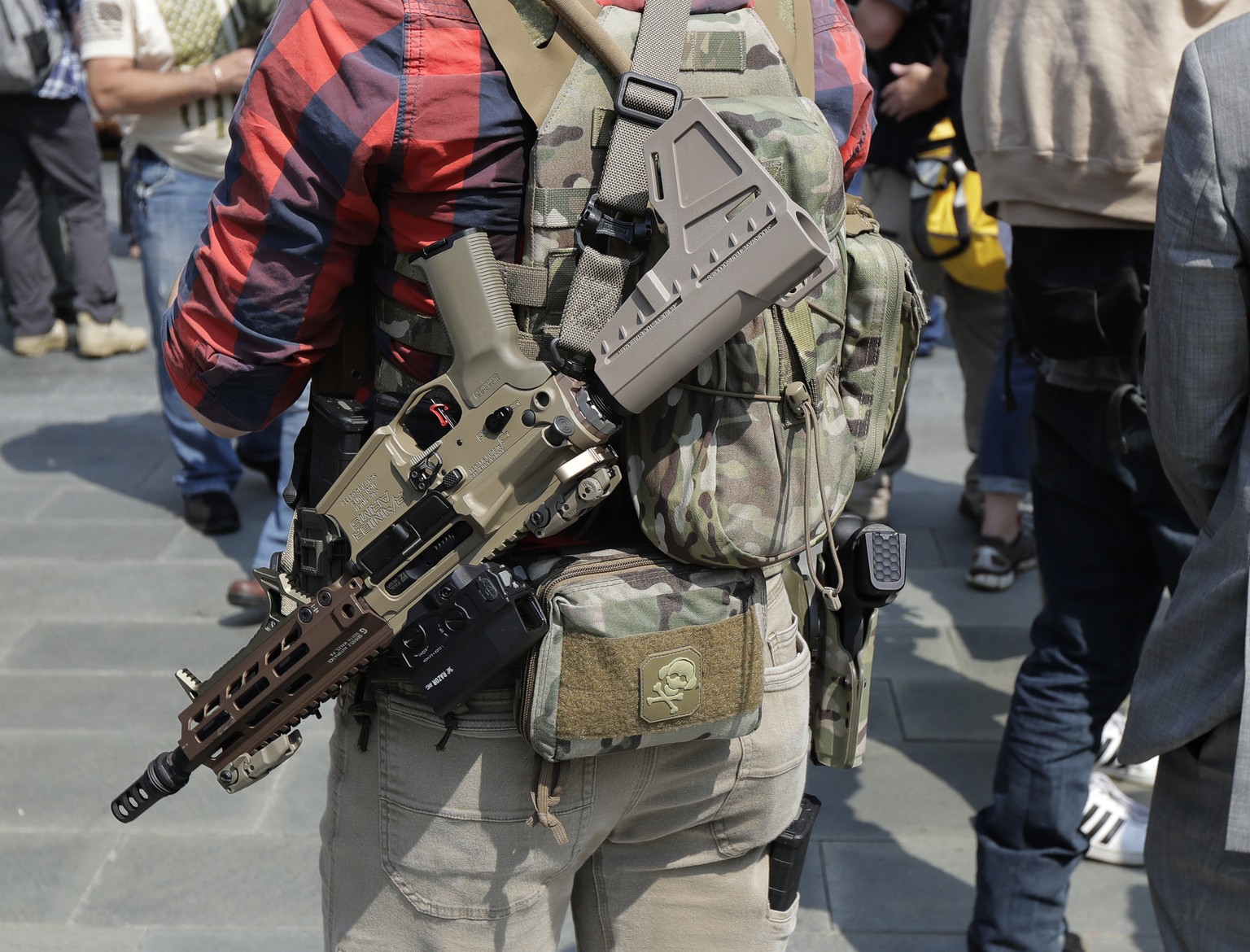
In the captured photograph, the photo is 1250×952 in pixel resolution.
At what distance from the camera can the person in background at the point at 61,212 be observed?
6.00 metres

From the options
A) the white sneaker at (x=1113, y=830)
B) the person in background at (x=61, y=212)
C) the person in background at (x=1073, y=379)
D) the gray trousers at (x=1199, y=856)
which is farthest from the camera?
the person in background at (x=61, y=212)

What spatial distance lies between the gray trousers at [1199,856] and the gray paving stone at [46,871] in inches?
81.8

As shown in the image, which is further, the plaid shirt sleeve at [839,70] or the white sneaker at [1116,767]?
the white sneaker at [1116,767]

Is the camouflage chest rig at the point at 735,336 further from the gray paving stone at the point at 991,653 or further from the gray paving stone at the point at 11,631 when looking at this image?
the gray paving stone at the point at 11,631

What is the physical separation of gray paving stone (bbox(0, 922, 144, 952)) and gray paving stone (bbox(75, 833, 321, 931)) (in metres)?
0.03

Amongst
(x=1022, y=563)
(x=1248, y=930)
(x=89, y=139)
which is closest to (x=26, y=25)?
(x=89, y=139)

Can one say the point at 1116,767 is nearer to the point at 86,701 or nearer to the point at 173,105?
the point at 86,701

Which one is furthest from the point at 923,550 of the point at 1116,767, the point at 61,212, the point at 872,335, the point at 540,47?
the point at 61,212

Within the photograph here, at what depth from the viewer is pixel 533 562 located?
58.5 inches

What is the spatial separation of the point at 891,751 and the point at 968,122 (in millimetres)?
1583

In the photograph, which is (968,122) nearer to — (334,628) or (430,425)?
(430,425)

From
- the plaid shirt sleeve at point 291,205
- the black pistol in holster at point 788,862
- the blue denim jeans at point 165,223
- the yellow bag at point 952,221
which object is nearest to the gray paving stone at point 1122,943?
the black pistol in holster at point 788,862

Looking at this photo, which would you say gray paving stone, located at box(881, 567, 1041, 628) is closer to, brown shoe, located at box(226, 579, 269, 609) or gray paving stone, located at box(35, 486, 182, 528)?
brown shoe, located at box(226, 579, 269, 609)

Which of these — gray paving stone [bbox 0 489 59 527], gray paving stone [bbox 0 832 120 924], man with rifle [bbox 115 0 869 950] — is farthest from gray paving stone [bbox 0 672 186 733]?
man with rifle [bbox 115 0 869 950]
